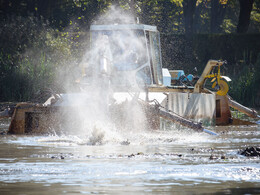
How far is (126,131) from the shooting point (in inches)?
687

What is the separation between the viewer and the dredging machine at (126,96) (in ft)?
56.3

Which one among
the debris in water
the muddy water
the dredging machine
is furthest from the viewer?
the dredging machine

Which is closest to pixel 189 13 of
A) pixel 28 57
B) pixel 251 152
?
pixel 28 57

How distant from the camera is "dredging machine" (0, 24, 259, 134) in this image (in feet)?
56.3

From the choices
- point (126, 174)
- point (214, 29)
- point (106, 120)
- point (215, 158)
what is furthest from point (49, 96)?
point (214, 29)

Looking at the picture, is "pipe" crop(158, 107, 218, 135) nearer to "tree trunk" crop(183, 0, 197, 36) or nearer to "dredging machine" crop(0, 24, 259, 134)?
"dredging machine" crop(0, 24, 259, 134)

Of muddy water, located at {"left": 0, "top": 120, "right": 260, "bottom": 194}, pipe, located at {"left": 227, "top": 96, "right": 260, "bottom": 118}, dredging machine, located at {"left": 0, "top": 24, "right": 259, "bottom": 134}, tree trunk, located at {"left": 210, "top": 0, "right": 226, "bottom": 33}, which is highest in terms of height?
tree trunk, located at {"left": 210, "top": 0, "right": 226, "bottom": 33}

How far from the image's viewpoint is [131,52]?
2142 cm

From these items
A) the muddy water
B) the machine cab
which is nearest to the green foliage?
the machine cab

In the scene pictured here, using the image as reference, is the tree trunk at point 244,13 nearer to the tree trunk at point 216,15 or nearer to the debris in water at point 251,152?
the tree trunk at point 216,15

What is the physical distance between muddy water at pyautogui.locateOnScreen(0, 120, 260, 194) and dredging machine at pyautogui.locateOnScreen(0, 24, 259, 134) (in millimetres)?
1006

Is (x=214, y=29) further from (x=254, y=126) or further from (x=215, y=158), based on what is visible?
(x=215, y=158)

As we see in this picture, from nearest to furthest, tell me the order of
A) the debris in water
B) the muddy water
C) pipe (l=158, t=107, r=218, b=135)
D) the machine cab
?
1. the muddy water
2. the debris in water
3. pipe (l=158, t=107, r=218, b=135)
4. the machine cab

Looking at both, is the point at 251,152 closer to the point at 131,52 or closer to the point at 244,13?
the point at 131,52
